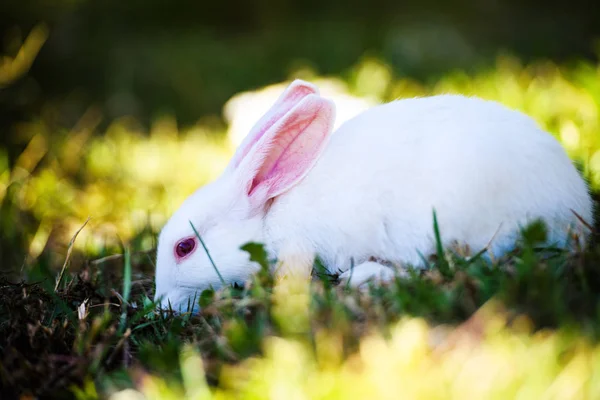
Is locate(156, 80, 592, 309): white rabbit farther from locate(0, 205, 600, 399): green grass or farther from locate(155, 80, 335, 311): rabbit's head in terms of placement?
locate(0, 205, 600, 399): green grass

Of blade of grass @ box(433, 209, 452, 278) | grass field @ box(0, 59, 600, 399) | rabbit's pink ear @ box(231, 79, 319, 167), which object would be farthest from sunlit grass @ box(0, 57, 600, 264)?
blade of grass @ box(433, 209, 452, 278)

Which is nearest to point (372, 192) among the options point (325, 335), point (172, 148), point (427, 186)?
point (427, 186)

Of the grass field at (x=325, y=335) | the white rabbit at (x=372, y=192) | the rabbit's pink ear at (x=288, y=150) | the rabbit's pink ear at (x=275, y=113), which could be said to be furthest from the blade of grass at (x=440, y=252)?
the rabbit's pink ear at (x=275, y=113)

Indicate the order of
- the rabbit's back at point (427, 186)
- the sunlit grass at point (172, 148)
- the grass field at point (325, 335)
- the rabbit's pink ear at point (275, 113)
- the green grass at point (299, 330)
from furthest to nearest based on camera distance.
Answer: the sunlit grass at point (172, 148) < the rabbit's pink ear at point (275, 113) < the rabbit's back at point (427, 186) < the green grass at point (299, 330) < the grass field at point (325, 335)

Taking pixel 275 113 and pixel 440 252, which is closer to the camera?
pixel 440 252

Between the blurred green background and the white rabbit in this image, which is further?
the blurred green background

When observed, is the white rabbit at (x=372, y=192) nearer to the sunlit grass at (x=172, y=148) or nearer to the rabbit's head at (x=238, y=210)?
the rabbit's head at (x=238, y=210)

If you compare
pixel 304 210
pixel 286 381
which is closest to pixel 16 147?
pixel 304 210

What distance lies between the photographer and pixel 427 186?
2707 millimetres

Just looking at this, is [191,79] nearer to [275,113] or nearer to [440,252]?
[275,113]

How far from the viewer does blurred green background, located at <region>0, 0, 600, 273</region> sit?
178 inches

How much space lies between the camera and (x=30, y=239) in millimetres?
4156

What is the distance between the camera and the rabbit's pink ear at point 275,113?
10.3 feet

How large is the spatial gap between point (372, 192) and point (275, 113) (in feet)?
2.18
